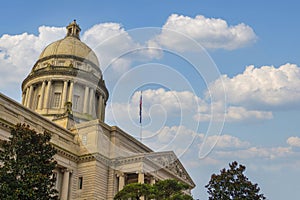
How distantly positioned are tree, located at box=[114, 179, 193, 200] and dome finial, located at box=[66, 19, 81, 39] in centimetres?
4931

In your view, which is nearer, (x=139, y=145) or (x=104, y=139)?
(x=104, y=139)

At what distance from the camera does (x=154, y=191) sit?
35656mm

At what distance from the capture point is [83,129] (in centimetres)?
5284

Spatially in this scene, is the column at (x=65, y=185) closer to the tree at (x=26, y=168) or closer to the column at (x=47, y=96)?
the column at (x=47, y=96)

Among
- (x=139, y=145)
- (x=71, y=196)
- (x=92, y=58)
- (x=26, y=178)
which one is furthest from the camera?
(x=92, y=58)

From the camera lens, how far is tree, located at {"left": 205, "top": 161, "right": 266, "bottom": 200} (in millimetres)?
36737

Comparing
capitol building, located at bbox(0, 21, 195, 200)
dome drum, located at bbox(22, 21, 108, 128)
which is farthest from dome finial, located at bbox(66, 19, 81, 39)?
capitol building, located at bbox(0, 21, 195, 200)

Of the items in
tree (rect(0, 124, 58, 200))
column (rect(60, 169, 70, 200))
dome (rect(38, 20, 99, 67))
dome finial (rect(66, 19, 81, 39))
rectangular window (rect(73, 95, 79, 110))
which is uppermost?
dome finial (rect(66, 19, 81, 39))

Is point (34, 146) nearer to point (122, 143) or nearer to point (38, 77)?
point (122, 143)

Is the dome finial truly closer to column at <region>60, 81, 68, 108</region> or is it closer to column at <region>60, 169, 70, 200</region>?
column at <region>60, 81, 68, 108</region>

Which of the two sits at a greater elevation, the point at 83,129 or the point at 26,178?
the point at 83,129

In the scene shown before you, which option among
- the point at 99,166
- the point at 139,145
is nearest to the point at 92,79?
the point at 139,145

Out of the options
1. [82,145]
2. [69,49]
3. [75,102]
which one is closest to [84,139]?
[82,145]

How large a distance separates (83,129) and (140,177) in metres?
10.2
